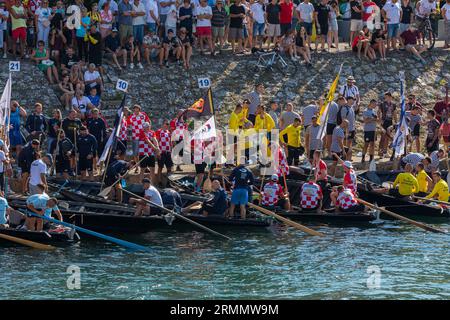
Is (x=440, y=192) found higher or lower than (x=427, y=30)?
lower

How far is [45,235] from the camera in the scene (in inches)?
1182

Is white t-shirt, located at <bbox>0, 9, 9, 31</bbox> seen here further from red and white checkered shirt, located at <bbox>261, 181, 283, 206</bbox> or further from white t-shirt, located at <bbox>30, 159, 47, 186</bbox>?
red and white checkered shirt, located at <bbox>261, 181, 283, 206</bbox>

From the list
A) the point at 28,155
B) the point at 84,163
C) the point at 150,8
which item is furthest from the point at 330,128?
the point at 28,155

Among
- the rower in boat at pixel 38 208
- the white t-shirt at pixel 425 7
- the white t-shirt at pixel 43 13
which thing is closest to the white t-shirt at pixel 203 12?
the white t-shirt at pixel 43 13

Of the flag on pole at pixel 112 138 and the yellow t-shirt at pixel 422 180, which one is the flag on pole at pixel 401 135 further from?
the flag on pole at pixel 112 138

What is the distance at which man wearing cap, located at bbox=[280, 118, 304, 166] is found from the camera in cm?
3584

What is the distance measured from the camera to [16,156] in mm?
35344

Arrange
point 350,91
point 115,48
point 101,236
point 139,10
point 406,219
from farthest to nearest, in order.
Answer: point 115,48 < point 139,10 < point 350,91 < point 406,219 < point 101,236

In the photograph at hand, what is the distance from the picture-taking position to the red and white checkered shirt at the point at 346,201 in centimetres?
3291

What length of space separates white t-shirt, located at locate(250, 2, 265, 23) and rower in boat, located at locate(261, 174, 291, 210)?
8755 millimetres

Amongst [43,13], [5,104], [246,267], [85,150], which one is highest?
[43,13]

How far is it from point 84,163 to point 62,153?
61cm

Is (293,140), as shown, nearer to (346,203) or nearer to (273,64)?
(346,203)
